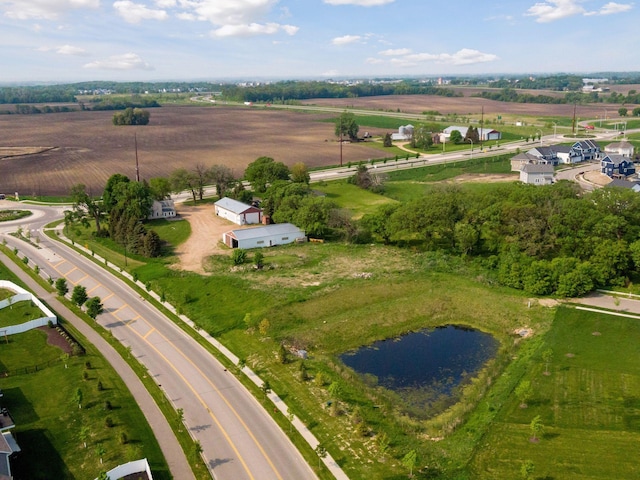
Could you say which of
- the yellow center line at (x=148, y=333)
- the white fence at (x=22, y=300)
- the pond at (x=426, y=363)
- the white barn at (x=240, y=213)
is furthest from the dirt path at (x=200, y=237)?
the pond at (x=426, y=363)

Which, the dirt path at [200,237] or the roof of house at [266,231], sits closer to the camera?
the dirt path at [200,237]

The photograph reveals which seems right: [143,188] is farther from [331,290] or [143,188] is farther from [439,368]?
[439,368]

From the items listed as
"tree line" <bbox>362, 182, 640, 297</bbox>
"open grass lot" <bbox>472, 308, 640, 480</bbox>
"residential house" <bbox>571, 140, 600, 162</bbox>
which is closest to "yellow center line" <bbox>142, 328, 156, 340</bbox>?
"open grass lot" <bbox>472, 308, 640, 480</bbox>

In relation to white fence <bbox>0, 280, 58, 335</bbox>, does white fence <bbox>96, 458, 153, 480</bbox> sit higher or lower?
lower

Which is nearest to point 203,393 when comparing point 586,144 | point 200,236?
point 200,236

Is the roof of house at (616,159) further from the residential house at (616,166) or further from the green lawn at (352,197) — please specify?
the green lawn at (352,197)

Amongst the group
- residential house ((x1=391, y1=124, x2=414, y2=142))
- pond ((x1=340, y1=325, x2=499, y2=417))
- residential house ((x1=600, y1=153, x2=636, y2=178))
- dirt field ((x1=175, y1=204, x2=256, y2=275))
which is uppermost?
residential house ((x1=391, y1=124, x2=414, y2=142))

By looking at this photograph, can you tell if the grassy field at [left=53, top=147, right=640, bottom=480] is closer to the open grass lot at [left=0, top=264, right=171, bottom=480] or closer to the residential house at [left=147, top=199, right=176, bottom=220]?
the open grass lot at [left=0, top=264, right=171, bottom=480]

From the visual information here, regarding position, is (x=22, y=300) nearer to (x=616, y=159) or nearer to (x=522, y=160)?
(x=522, y=160)
